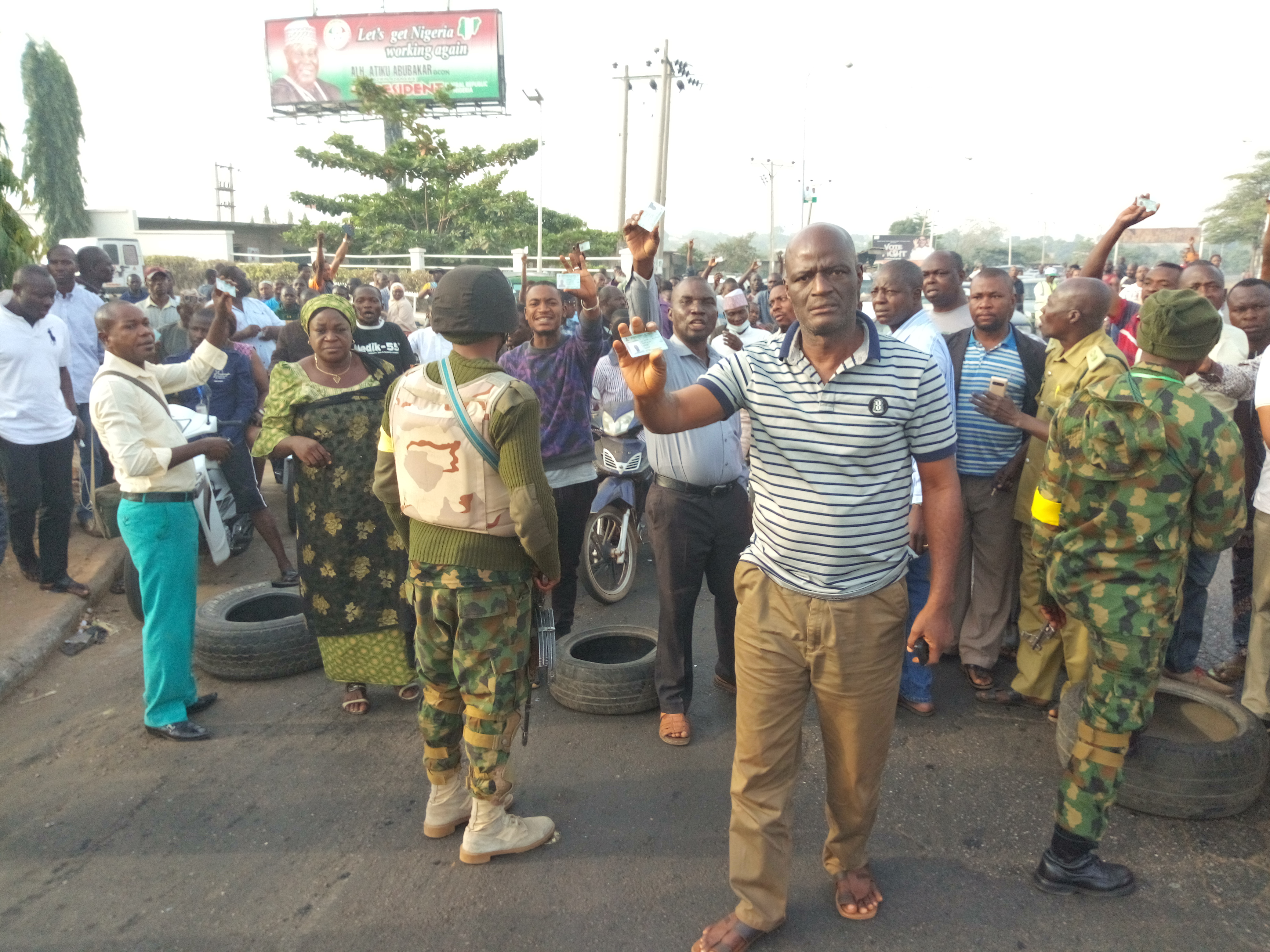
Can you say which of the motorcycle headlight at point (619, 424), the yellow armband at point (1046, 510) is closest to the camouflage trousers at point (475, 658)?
the yellow armband at point (1046, 510)

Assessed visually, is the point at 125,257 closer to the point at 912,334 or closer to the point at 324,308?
the point at 324,308

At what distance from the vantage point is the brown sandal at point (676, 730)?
419 cm

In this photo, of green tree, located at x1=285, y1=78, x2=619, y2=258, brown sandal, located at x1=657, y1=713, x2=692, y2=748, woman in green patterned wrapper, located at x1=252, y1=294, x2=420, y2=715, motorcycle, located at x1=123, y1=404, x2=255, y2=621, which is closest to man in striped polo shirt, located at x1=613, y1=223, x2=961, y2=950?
brown sandal, located at x1=657, y1=713, x2=692, y2=748

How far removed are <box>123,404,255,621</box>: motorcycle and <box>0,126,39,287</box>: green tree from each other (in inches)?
66.0

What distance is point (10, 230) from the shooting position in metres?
6.96

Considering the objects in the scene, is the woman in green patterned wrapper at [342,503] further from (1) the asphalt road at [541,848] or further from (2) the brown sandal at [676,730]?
(2) the brown sandal at [676,730]

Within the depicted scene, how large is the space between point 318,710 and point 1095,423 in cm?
377

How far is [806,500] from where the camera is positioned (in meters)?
2.69

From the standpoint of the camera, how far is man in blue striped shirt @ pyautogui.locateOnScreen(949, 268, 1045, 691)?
4.45m

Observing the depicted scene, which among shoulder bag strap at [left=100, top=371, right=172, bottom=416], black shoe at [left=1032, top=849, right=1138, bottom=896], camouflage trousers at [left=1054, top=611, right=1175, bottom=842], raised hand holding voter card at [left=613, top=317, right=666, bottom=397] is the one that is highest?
raised hand holding voter card at [left=613, top=317, right=666, bottom=397]

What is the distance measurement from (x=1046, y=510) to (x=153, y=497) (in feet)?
12.5

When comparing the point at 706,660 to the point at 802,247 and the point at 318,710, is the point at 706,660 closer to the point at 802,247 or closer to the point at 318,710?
the point at 318,710

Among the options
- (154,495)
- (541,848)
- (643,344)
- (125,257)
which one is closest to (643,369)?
(643,344)

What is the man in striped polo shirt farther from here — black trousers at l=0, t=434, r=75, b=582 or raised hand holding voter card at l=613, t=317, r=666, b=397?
black trousers at l=0, t=434, r=75, b=582
